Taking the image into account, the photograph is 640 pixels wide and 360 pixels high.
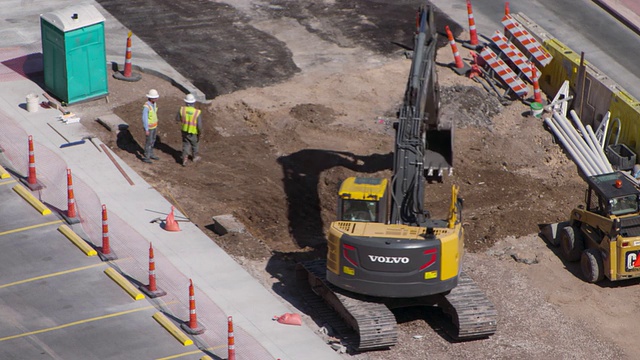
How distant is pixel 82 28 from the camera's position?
32.1 m

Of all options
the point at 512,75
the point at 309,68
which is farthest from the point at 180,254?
the point at 512,75

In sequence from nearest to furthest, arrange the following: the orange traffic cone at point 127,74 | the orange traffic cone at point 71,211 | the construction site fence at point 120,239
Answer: the construction site fence at point 120,239
the orange traffic cone at point 71,211
the orange traffic cone at point 127,74

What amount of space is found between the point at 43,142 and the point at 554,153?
13.2 metres

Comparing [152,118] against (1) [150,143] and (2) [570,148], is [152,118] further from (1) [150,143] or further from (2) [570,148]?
(2) [570,148]

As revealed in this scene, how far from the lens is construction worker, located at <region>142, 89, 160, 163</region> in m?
29.8

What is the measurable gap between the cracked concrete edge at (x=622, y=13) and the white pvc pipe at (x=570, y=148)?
25.3 ft

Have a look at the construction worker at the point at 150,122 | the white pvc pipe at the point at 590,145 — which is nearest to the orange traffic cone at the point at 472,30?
the white pvc pipe at the point at 590,145

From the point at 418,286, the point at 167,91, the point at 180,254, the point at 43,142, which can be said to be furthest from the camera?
the point at 167,91

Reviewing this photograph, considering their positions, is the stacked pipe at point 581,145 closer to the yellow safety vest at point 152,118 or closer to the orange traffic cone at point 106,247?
the yellow safety vest at point 152,118

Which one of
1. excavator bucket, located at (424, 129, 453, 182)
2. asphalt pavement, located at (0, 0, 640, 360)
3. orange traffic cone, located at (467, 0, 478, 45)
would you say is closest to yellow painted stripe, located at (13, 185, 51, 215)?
asphalt pavement, located at (0, 0, 640, 360)

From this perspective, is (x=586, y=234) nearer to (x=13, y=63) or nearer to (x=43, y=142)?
(x=43, y=142)

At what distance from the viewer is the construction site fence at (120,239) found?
23.6 metres

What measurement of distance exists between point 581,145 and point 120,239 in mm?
12698

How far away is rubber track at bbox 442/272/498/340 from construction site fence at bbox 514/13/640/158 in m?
9.84
